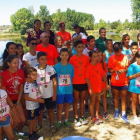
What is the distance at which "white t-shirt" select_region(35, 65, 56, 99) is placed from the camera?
11.5 ft

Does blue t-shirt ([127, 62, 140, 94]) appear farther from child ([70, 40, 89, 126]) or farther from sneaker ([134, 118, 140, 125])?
child ([70, 40, 89, 126])

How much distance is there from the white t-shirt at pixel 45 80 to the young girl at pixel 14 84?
1.13 ft

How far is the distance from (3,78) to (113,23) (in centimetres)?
8339

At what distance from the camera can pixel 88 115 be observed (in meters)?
4.50

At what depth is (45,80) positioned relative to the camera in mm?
3510

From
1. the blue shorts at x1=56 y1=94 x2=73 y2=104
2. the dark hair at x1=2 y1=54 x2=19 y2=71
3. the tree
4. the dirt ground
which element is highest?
the tree

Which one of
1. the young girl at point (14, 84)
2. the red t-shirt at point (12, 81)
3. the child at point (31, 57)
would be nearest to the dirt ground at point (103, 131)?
the young girl at point (14, 84)

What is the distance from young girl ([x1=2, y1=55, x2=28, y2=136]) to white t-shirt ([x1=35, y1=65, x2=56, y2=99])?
13.6 inches

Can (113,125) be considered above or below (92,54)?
below

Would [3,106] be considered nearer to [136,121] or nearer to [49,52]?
[49,52]

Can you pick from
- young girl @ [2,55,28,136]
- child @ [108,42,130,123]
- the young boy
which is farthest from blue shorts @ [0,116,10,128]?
child @ [108,42,130,123]

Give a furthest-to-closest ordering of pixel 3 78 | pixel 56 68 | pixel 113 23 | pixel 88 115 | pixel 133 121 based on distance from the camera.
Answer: pixel 113 23 → pixel 88 115 → pixel 133 121 → pixel 56 68 → pixel 3 78

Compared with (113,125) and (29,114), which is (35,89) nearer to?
(29,114)

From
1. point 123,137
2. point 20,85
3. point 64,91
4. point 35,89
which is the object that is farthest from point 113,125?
point 20,85
